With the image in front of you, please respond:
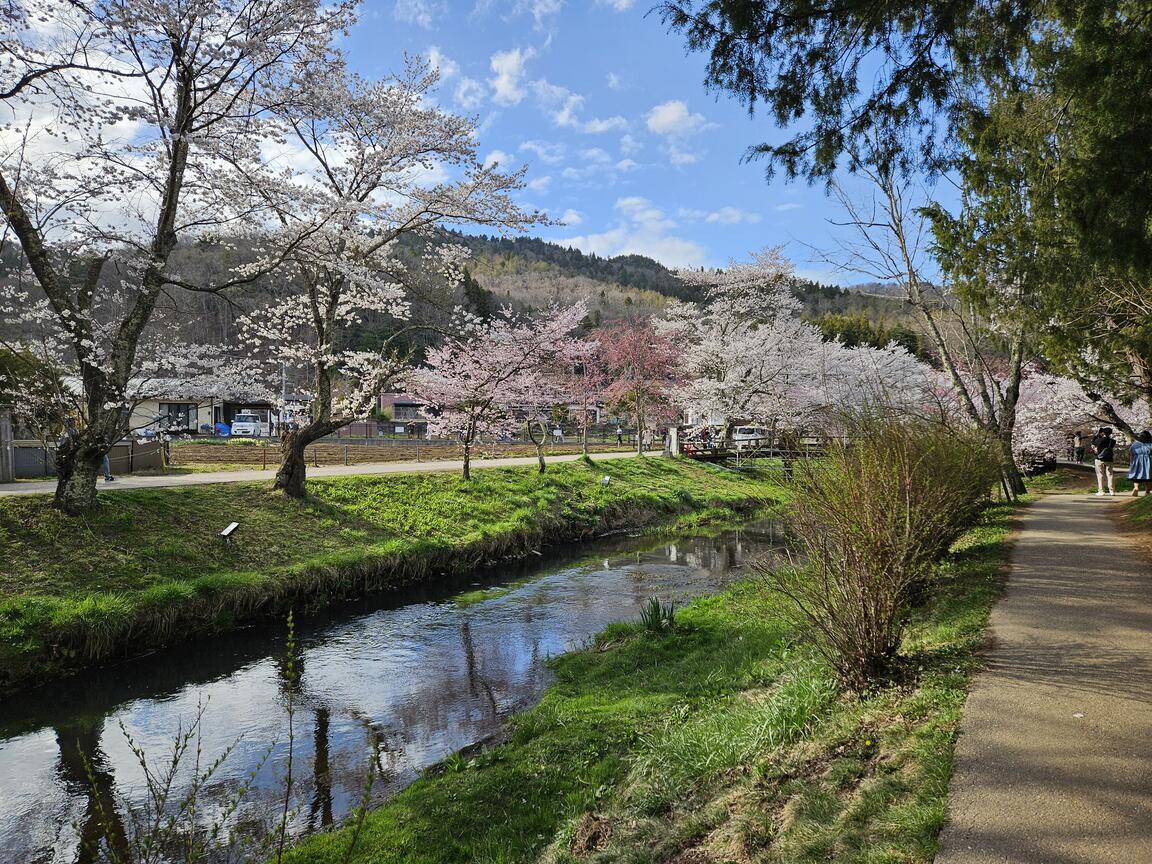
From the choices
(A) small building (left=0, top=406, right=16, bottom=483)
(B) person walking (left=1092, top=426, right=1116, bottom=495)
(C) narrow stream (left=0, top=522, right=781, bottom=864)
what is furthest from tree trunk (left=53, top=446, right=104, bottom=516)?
(B) person walking (left=1092, top=426, right=1116, bottom=495)

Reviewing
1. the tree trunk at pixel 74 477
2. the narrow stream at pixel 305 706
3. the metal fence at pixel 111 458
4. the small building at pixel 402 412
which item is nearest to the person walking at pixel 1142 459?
the narrow stream at pixel 305 706

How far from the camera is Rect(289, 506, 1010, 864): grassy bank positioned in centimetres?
306

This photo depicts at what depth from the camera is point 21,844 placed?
4742mm

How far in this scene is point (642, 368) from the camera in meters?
31.1

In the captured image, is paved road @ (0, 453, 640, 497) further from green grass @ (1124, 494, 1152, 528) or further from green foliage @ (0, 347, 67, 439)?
green grass @ (1124, 494, 1152, 528)

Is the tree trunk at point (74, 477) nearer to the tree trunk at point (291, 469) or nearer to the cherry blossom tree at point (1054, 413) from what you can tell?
the tree trunk at point (291, 469)

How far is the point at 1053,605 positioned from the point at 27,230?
13.0 meters

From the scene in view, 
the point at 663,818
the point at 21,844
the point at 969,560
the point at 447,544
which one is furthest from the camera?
the point at 447,544

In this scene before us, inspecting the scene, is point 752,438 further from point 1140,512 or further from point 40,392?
point 40,392

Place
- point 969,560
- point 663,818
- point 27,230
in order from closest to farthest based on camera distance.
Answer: point 663,818
point 969,560
point 27,230

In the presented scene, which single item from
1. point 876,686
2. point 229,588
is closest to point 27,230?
point 229,588

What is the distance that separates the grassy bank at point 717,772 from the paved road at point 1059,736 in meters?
0.15

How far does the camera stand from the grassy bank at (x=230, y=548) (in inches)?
328

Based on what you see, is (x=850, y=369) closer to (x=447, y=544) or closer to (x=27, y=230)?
(x=447, y=544)
